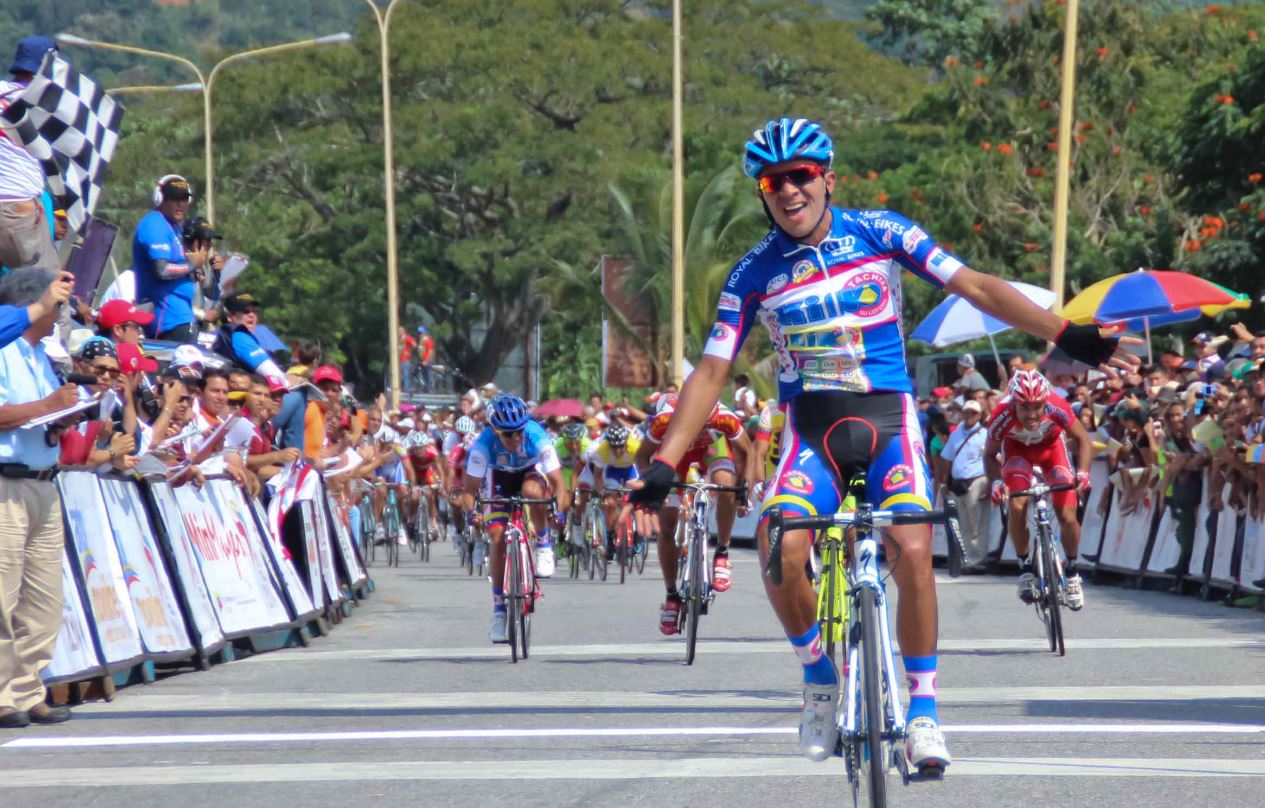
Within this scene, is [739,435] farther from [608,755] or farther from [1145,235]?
[1145,235]

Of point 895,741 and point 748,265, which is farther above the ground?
point 748,265

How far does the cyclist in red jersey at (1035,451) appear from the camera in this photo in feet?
47.5

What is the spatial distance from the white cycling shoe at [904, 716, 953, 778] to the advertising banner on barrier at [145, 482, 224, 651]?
6.91m

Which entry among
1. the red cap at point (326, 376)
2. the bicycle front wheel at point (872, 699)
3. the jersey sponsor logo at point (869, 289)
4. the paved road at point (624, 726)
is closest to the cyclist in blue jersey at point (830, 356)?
the jersey sponsor logo at point (869, 289)

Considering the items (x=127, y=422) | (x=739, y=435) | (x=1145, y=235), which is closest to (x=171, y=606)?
(x=127, y=422)

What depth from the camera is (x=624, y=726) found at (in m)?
10.2

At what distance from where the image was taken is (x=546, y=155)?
178ft

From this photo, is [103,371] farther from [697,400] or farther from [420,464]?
[420,464]

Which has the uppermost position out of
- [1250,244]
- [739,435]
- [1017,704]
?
[1250,244]

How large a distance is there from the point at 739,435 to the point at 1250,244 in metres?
17.5

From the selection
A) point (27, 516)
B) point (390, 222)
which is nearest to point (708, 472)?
point (27, 516)

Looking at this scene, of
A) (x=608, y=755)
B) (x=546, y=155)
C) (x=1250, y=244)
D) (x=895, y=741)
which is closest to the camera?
(x=895, y=741)

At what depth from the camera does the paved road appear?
8.23 metres

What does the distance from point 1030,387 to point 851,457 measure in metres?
7.15
